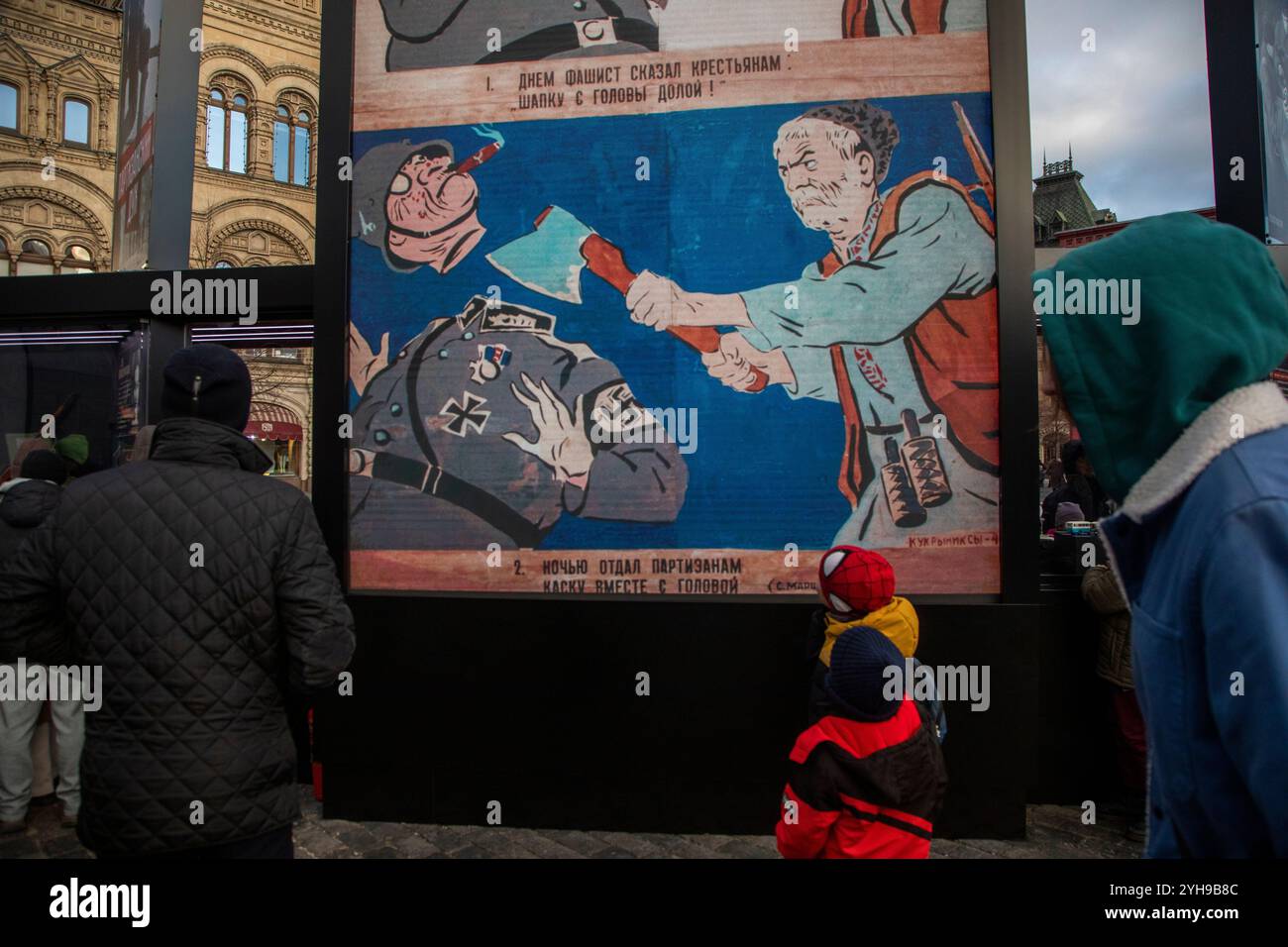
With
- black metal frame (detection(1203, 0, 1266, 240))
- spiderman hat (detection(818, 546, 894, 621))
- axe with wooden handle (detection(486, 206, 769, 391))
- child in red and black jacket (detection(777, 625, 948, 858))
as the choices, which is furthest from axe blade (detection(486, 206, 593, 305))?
black metal frame (detection(1203, 0, 1266, 240))

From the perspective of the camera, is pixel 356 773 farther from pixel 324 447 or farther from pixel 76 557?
pixel 76 557

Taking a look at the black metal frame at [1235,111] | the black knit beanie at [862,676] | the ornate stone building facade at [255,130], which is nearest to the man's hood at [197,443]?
the black knit beanie at [862,676]

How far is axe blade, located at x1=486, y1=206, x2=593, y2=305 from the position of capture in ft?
15.8

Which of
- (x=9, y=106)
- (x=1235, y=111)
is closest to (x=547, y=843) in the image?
(x=1235, y=111)

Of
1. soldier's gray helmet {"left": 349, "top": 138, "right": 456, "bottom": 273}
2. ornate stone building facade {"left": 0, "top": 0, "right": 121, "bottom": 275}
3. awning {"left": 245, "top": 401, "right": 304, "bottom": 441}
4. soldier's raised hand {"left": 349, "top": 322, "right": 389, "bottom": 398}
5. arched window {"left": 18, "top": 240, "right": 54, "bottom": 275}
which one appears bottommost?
soldier's raised hand {"left": 349, "top": 322, "right": 389, "bottom": 398}

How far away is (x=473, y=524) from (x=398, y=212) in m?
2.09

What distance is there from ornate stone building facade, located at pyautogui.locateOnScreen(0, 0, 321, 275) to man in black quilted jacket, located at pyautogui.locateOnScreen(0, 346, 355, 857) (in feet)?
87.4

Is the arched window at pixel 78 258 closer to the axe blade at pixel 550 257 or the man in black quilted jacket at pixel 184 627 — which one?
the axe blade at pixel 550 257

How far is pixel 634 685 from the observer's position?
4590 mm

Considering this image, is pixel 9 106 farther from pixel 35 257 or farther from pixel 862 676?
pixel 862 676

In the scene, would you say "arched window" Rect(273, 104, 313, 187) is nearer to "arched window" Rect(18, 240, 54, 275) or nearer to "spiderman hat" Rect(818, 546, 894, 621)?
"arched window" Rect(18, 240, 54, 275)

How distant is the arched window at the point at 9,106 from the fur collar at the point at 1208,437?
3384 centimetres

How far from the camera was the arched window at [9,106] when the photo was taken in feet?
81.5
